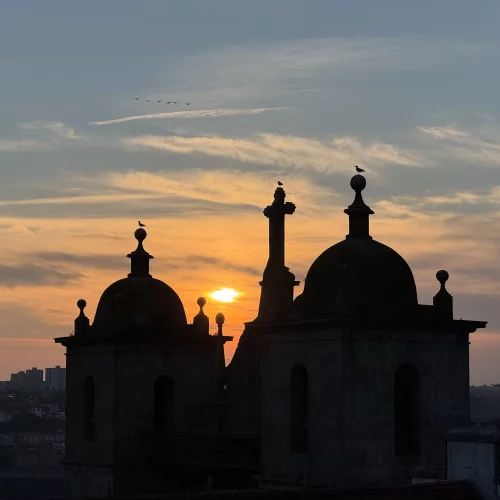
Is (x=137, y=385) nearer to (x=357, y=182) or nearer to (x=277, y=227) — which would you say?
(x=277, y=227)

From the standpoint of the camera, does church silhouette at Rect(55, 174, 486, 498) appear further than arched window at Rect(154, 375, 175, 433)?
No

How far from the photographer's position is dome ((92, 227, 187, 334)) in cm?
5403

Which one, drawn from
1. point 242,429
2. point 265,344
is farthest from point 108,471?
point 265,344

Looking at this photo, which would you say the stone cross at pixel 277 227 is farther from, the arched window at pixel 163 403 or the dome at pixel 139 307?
Result: the arched window at pixel 163 403

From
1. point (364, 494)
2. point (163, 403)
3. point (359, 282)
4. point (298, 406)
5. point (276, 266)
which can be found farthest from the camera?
point (163, 403)

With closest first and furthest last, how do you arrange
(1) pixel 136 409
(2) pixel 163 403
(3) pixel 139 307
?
1. (1) pixel 136 409
2. (3) pixel 139 307
3. (2) pixel 163 403

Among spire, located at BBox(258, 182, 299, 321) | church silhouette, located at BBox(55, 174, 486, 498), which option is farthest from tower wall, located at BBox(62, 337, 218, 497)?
spire, located at BBox(258, 182, 299, 321)

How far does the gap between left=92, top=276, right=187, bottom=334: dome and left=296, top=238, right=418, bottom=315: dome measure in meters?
11.5

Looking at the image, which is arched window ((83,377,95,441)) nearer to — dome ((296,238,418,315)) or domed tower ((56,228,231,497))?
domed tower ((56,228,231,497))

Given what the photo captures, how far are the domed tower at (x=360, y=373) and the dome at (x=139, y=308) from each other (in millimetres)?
10173

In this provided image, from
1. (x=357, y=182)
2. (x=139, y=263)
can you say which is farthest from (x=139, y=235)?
(x=357, y=182)

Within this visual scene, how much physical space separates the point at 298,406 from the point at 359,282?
13.1 ft

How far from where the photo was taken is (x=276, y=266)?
50.2m

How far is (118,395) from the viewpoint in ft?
176
